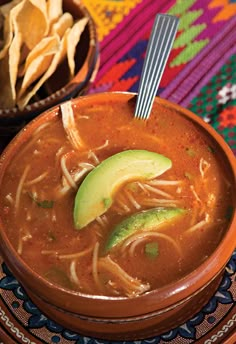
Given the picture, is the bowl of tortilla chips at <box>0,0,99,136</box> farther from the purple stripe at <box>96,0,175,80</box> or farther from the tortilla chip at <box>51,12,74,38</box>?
the purple stripe at <box>96,0,175,80</box>

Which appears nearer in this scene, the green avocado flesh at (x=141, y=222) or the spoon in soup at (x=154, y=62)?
the green avocado flesh at (x=141, y=222)

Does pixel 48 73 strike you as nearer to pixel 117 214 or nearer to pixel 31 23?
pixel 31 23

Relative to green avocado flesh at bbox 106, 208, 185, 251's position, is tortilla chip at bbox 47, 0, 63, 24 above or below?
above

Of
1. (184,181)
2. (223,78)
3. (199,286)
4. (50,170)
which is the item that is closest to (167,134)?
(184,181)

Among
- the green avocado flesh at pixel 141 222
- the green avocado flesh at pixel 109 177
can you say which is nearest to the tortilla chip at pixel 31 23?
the green avocado flesh at pixel 109 177

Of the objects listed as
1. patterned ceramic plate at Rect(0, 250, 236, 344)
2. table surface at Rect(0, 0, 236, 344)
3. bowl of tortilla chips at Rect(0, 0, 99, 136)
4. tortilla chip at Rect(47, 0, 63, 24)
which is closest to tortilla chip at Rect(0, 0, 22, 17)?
bowl of tortilla chips at Rect(0, 0, 99, 136)

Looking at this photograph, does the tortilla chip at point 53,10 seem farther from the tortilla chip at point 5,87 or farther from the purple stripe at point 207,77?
the purple stripe at point 207,77
